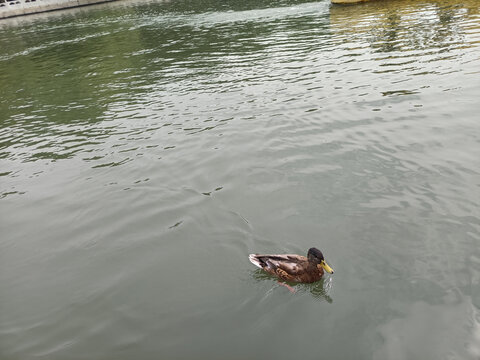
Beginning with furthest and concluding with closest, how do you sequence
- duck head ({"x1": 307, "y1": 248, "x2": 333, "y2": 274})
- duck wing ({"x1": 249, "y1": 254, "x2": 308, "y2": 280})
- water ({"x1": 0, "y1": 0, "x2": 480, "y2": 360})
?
duck wing ({"x1": 249, "y1": 254, "x2": 308, "y2": 280})
duck head ({"x1": 307, "y1": 248, "x2": 333, "y2": 274})
water ({"x1": 0, "y1": 0, "x2": 480, "y2": 360})

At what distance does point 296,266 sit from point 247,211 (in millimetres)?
2807

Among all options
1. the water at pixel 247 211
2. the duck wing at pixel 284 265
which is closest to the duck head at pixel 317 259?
the duck wing at pixel 284 265

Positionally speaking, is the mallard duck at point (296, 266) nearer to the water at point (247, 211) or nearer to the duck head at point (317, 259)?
the duck head at point (317, 259)

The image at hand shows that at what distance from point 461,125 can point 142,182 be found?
10.8 m

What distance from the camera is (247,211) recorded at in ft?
32.4

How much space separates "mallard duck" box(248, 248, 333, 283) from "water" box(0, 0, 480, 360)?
0.26m

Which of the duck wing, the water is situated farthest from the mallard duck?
the water

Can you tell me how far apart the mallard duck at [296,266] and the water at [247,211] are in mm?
258

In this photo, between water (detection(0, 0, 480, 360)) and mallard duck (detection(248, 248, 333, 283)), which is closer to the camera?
water (detection(0, 0, 480, 360))

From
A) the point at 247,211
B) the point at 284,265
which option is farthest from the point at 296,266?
the point at 247,211

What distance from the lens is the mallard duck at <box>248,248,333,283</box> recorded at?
7293mm

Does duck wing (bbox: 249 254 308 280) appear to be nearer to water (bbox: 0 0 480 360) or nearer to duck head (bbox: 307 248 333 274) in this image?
duck head (bbox: 307 248 333 274)

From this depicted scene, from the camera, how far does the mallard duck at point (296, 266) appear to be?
287 inches

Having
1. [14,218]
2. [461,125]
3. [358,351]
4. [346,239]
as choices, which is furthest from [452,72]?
[14,218]
